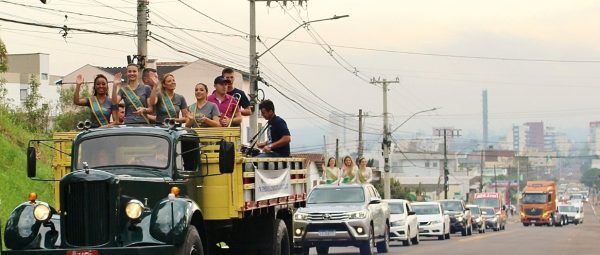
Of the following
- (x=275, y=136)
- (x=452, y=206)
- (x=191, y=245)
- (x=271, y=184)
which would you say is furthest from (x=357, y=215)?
(x=452, y=206)

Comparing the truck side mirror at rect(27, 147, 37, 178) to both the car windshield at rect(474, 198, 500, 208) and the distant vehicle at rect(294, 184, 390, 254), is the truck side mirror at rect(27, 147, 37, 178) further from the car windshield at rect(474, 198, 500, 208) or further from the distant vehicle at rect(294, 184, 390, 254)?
the car windshield at rect(474, 198, 500, 208)

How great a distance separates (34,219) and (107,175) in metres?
1.08

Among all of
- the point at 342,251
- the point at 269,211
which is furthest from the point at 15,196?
the point at 269,211

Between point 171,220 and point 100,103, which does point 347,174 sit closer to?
point 100,103

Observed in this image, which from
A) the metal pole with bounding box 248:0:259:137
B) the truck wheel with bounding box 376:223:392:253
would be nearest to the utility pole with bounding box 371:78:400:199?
the metal pole with bounding box 248:0:259:137

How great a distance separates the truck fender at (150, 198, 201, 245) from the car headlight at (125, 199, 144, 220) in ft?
0.56

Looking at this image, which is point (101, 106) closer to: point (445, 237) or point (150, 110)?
point (150, 110)

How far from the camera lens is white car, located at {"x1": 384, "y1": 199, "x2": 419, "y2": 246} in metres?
35.6

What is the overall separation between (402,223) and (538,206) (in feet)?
167

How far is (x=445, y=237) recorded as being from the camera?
45.1 meters

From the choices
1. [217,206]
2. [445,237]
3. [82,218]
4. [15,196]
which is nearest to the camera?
[82,218]

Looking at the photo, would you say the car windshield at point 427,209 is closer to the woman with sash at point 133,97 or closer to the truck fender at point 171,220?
the woman with sash at point 133,97

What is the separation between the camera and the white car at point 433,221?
43875 millimetres

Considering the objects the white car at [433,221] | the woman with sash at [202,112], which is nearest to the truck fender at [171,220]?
the woman with sash at [202,112]
